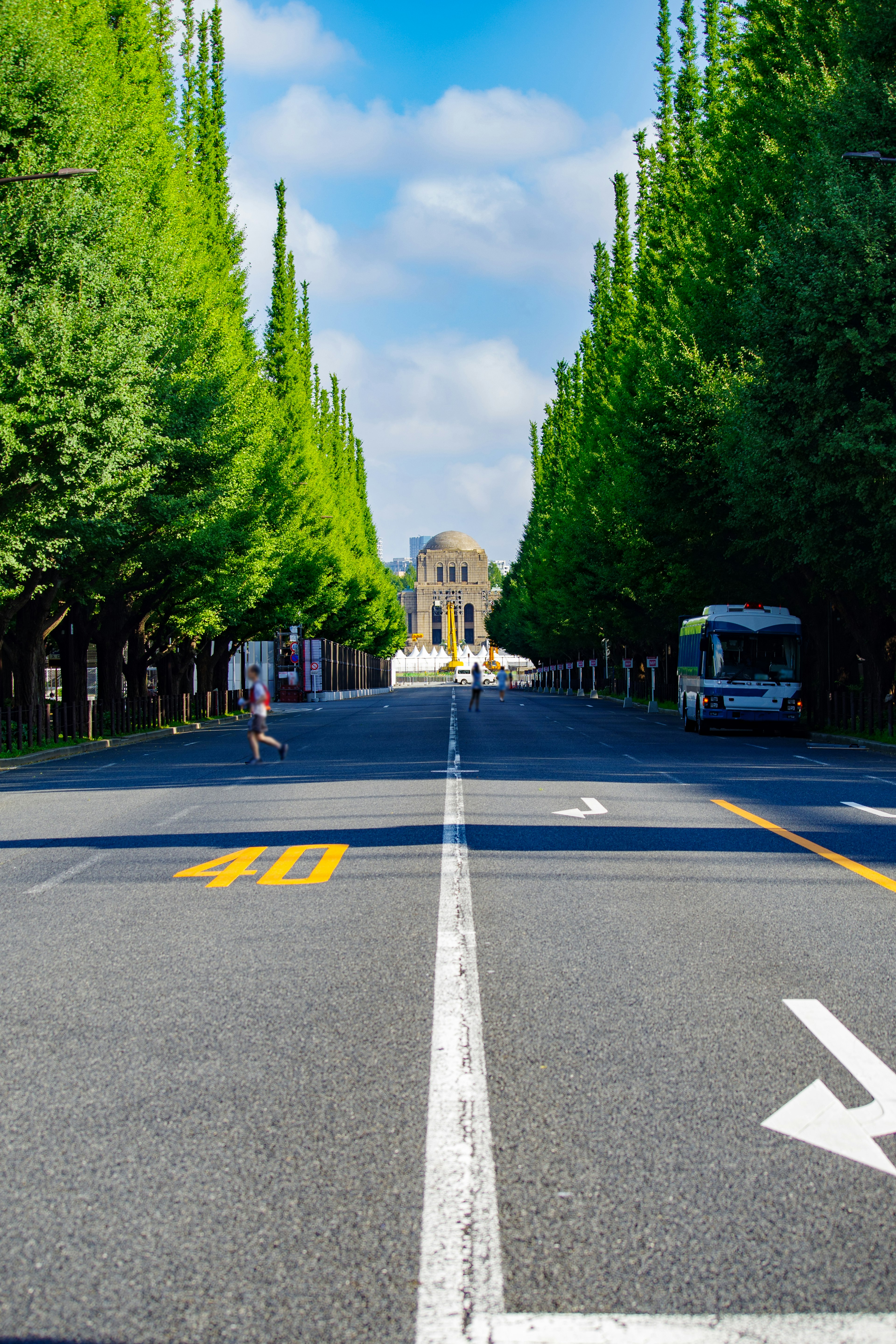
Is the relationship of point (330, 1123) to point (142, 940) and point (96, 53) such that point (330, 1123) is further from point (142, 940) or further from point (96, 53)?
point (96, 53)

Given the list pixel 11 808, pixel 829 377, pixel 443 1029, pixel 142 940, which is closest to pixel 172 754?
pixel 11 808

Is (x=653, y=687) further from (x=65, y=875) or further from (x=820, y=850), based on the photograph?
(x=65, y=875)

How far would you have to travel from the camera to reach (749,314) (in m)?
26.8

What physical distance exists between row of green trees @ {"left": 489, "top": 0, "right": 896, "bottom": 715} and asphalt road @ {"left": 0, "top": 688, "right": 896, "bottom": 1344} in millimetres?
13896

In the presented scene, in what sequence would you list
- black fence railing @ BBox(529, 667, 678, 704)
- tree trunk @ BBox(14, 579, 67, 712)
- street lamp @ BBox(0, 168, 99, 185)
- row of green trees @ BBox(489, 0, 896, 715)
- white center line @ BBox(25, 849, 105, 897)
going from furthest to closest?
black fence railing @ BBox(529, 667, 678, 704)
tree trunk @ BBox(14, 579, 67, 712)
row of green trees @ BBox(489, 0, 896, 715)
street lamp @ BBox(0, 168, 99, 185)
white center line @ BBox(25, 849, 105, 897)

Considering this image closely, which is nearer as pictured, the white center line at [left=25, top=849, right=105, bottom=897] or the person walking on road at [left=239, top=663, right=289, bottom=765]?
the white center line at [left=25, top=849, right=105, bottom=897]

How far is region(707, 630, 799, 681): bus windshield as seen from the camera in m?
32.0

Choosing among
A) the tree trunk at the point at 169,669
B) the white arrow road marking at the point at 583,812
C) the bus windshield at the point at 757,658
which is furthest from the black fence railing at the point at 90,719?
the bus windshield at the point at 757,658

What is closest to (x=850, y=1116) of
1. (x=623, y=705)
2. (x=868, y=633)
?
(x=868, y=633)

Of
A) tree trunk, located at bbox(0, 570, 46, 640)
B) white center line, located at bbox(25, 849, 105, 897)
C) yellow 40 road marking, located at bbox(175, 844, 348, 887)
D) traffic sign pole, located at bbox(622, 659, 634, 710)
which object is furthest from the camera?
traffic sign pole, located at bbox(622, 659, 634, 710)

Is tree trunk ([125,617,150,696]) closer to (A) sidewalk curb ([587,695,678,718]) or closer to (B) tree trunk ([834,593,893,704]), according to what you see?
(A) sidewalk curb ([587,695,678,718])

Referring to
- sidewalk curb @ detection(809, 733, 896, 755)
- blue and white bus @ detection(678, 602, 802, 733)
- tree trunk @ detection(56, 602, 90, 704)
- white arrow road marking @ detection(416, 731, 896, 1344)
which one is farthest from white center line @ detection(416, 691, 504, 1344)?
tree trunk @ detection(56, 602, 90, 704)

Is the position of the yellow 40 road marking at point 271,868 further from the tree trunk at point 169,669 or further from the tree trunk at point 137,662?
the tree trunk at point 169,669

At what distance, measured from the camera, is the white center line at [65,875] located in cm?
934
